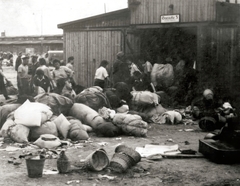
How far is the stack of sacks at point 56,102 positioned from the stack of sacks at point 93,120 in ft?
0.76

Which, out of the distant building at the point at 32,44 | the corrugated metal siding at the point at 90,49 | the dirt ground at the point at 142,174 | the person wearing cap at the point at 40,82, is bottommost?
the dirt ground at the point at 142,174

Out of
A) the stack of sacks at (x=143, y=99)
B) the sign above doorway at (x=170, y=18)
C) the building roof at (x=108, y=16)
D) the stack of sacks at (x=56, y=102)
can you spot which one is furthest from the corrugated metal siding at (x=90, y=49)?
the stack of sacks at (x=56, y=102)

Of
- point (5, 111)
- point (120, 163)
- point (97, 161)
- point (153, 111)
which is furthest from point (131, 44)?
point (120, 163)

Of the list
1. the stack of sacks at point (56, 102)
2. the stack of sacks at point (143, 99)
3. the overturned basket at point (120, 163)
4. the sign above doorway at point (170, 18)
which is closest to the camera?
the overturned basket at point (120, 163)

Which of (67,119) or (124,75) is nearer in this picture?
(67,119)

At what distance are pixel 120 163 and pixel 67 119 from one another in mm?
3735

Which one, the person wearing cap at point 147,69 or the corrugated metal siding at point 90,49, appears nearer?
the person wearing cap at point 147,69

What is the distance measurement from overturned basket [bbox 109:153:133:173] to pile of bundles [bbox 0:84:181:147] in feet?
6.65

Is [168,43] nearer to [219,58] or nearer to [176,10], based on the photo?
[176,10]

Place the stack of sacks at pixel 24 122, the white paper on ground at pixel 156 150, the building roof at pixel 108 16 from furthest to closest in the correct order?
1. the building roof at pixel 108 16
2. the stack of sacks at pixel 24 122
3. the white paper on ground at pixel 156 150

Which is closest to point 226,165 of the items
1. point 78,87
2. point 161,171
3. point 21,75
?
point 161,171

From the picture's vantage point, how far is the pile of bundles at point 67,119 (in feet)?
28.8

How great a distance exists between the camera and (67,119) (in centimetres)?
999

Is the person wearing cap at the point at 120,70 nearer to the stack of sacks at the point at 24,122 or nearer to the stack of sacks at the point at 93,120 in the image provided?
the stack of sacks at the point at 93,120
